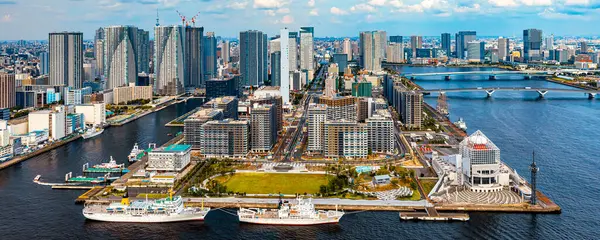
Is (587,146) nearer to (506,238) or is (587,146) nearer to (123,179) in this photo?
(506,238)

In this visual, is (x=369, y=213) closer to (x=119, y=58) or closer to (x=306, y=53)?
(x=119, y=58)

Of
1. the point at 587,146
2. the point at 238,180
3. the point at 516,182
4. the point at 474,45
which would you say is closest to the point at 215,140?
the point at 238,180

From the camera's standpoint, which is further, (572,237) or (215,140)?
(215,140)

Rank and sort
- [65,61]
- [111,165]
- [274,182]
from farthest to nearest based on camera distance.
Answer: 1. [65,61]
2. [111,165]
3. [274,182]

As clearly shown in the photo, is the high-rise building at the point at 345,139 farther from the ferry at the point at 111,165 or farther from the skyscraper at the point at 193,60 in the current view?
the skyscraper at the point at 193,60

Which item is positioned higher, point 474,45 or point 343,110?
point 474,45

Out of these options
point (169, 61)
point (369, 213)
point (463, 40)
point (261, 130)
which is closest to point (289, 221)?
point (369, 213)

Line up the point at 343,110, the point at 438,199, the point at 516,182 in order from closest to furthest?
the point at 438,199 → the point at 516,182 → the point at 343,110
